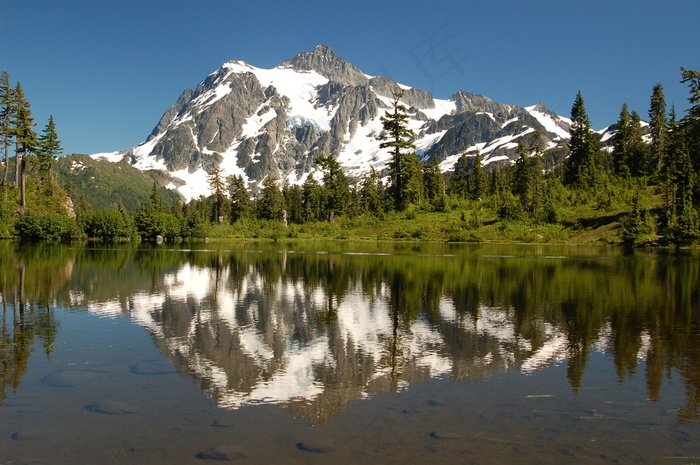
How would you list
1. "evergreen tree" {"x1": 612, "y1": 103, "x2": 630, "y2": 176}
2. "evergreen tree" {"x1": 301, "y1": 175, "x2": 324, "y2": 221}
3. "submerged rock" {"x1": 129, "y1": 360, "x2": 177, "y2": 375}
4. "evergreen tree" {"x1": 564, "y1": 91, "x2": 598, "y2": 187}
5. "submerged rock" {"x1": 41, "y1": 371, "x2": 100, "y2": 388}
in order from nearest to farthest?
"submerged rock" {"x1": 41, "y1": 371, "x2": 100, "y2": 388} → "submerged rock" {"x1": 129, "y1": 360, "x2": 177, "y2": 375} → "evergreen tree" {"x1": 564, "y1": 91, "x2": 598, "y2": 187} → "evergreen tree" {"x1": 612, "y1": 103, "x2": 630, "y2": 176} → "evergreen tree" {"x1": 301, "y1": 175, "x2": 324, "y2": 221}

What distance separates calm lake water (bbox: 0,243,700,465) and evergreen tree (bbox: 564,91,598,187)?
82.1 meters

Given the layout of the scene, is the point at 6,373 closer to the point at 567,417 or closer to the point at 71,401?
the point at 71,401

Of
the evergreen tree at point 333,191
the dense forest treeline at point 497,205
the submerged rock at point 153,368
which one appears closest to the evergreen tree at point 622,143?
the dense forest treeline at point 497,205

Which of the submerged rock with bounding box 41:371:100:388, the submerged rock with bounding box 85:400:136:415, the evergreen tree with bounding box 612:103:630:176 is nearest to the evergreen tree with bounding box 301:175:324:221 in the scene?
the evergreen tree with bounding box 612:103:630:176

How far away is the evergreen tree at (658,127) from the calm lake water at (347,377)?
3566 inches

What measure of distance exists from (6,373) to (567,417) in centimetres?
1124

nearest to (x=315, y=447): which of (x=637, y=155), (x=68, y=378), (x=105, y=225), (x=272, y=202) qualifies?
(x=68, y=378)

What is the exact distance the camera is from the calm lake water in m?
7.70

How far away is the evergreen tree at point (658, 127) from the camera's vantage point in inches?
3895

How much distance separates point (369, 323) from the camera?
16.6 m

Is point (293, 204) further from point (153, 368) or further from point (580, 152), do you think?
point (153, 368)

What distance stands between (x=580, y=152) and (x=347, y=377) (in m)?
105

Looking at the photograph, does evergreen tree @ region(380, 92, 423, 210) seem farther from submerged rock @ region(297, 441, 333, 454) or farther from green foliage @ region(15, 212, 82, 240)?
submerged rock @ region(297, 441, 333, 454)

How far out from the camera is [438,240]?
7812cm
